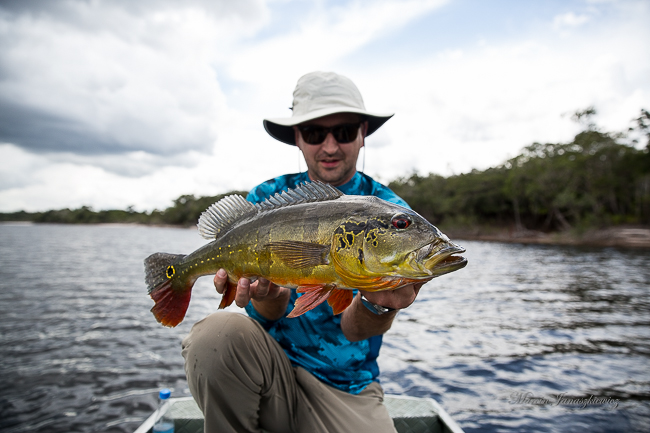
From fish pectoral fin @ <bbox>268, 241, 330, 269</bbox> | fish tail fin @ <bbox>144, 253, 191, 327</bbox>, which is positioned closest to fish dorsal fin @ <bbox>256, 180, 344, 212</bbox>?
fish pectoral fin @ <bbox>268, 241, 330, 269</bbox>

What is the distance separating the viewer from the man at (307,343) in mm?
2791

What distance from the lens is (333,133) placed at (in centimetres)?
368

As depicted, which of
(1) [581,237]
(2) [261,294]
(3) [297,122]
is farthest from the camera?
(1) [581,237]

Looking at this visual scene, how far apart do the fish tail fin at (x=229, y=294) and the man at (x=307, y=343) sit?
1.9 inches

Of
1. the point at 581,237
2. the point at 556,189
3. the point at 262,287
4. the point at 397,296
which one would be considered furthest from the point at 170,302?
the point at 556,189

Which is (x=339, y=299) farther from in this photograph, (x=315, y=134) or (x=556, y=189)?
(x=556, y=189)

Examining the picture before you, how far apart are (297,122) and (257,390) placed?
236cm

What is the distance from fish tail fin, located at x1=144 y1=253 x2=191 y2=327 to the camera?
2.81 metres

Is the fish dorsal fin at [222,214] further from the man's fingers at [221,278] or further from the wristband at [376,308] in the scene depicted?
the wristband at [376,308]

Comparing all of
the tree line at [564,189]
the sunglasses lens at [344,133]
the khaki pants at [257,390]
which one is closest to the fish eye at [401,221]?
the khaki pants at [257,390]

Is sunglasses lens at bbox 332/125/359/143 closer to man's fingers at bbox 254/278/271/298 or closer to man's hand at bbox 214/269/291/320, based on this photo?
man's hand at bbox 214/269/291/320

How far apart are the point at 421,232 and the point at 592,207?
182 feet

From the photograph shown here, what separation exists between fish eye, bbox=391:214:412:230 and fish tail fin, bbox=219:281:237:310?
1316 mm

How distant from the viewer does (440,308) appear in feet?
43.3
